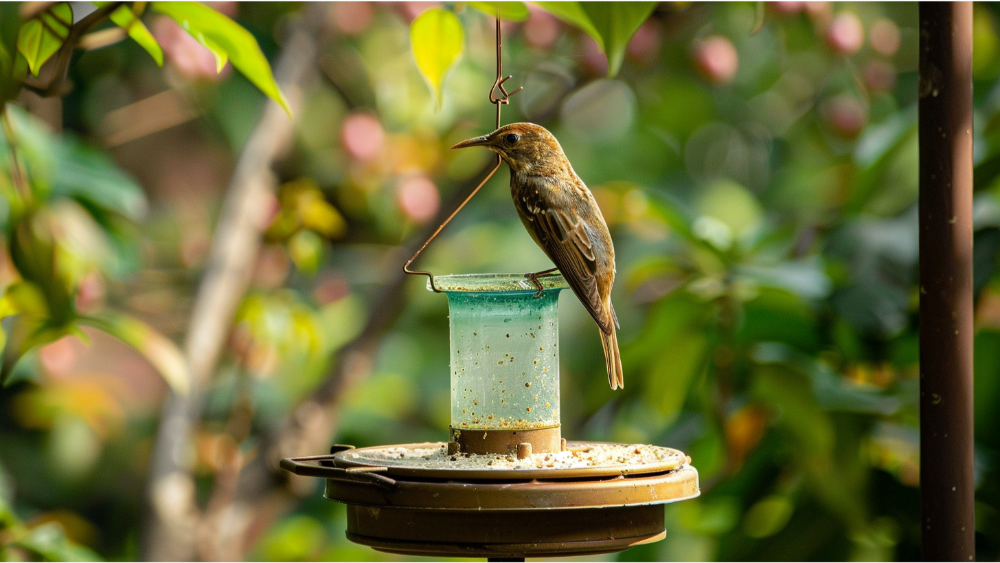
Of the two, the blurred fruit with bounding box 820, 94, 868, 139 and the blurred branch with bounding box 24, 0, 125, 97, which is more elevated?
the blurred fruit with bounding box 820, 94, 868, 139

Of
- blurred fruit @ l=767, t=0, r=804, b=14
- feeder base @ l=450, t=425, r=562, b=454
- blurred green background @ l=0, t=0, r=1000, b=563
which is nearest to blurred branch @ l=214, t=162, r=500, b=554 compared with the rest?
blurred green background @ l=0, t=0, r=1000, b=563

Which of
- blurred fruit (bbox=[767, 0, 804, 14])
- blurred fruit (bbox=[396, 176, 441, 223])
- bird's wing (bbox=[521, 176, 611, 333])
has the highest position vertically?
blurred fruit (bbox=[767, 0, 804, 14])

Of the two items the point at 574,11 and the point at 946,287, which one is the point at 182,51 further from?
the point at 946,287

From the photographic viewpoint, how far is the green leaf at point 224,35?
39.4 inches

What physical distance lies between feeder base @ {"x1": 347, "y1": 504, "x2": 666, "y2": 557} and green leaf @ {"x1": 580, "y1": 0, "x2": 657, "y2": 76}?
0.48m

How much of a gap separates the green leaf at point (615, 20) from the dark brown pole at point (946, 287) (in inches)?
11.3

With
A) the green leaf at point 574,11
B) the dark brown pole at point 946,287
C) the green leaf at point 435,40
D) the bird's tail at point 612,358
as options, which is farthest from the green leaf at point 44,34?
the dark brown pole at point 946,287

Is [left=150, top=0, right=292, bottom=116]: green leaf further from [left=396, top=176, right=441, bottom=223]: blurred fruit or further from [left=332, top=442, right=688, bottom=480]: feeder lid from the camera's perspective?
[left=396, top=176, right=441, bottom=223]: blurred fruit

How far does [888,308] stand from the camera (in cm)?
207

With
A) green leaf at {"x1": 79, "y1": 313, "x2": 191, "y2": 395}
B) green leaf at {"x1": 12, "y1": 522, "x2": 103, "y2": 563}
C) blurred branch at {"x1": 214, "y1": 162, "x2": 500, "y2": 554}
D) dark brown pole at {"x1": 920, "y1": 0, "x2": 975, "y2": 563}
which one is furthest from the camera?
blurred branch at {"x1": 214, "y1": 162, "x2": 500, "y2": 554}

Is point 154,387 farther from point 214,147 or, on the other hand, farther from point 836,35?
point 836,35

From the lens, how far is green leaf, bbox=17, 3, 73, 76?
103 cm

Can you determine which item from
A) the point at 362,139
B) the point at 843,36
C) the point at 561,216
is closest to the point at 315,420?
the point at 362,139

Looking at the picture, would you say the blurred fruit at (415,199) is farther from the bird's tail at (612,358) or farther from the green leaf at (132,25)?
the green leaf at (132,25)
